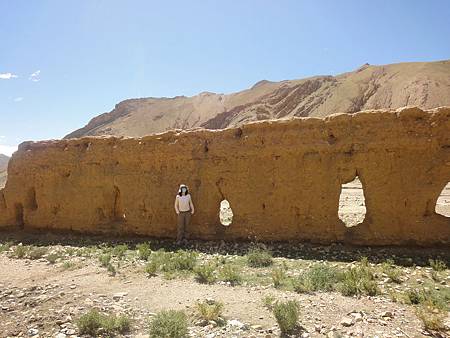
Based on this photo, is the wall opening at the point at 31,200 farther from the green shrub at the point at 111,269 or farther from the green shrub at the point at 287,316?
the green shrub at the point at 287,316

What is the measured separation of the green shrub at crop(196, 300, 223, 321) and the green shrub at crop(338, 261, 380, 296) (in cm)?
209

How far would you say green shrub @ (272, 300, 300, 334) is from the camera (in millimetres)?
5137

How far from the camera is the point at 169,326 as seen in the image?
17.0 ft

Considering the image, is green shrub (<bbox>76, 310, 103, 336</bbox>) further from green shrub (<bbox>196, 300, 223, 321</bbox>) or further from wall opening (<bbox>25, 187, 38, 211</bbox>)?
wall opening (<bbox>25, 187, 38, 211</bbox>)

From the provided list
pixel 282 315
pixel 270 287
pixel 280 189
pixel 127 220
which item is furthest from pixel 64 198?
pixel 282 315

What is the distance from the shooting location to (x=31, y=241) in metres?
12.3

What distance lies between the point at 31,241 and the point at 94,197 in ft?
7.93

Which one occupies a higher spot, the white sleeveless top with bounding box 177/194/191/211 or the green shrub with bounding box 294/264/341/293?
the white sleeveless top with bounding box 177/194/191/211

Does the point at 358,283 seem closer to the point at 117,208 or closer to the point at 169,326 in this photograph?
the point at 169,326

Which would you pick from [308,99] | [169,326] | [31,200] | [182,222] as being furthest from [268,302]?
[308,99]

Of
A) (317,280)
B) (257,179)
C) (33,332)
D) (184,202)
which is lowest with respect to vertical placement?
(33,332)

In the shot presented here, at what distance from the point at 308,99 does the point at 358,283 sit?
48.0 metres

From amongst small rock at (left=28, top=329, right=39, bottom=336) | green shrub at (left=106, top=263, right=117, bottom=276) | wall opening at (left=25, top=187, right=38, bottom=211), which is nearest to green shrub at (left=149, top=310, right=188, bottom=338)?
small rock at (left=28, top=329, right=39, bottom=336)

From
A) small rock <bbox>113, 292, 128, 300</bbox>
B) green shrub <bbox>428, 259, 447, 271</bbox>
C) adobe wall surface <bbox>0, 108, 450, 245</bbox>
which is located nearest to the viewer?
small rock <bbox>113, 292, 128, 300</bbox>
